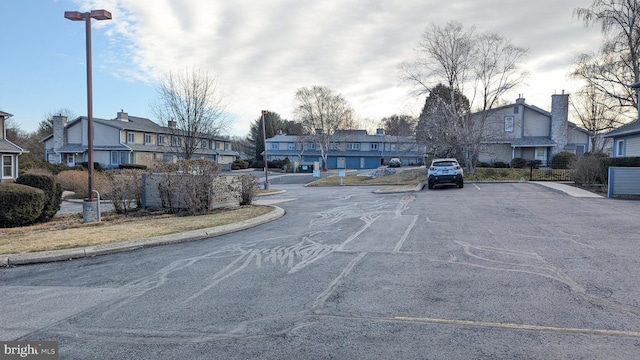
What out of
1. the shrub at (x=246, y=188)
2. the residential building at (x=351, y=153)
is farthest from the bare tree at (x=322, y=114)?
the shrub at (x=246, y=188)

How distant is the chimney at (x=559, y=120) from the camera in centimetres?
4045

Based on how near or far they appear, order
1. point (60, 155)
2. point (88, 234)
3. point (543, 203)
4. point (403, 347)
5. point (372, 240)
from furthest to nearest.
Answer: point (60, 155) < point (543, 203) < point (88, 234) < point (372, 240) < point (403, 347)

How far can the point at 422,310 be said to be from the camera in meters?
4.68

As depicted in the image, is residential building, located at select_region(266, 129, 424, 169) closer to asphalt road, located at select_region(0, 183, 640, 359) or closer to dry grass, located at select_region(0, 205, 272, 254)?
dry grass, located at select_region(0, 205, 272, 254)

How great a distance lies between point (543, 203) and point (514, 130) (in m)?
30.4

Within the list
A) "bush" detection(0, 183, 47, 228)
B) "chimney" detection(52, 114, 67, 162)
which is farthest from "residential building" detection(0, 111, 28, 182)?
"chimney" detection(52, 114, 67, 162)

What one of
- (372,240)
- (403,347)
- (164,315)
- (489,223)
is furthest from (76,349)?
(489,223)

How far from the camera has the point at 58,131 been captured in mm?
54125

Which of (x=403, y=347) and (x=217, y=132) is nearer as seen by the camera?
(x=403, y=347)

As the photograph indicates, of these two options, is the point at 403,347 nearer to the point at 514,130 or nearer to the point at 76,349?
the point at 76,349

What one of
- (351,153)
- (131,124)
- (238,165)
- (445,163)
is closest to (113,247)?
(445,163)

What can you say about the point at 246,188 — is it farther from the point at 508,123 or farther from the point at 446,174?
the point at 508,123

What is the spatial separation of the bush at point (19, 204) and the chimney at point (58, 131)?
4918cm

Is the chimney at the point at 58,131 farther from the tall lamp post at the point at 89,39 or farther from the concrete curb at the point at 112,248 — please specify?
the concrete curb at the point at 112,248
